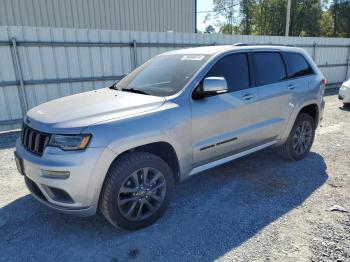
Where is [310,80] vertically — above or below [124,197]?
above

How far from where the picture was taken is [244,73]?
3.92 meters

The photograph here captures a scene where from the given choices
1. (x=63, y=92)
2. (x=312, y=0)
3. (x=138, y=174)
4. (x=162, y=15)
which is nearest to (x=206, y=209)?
(x=138, y=174)

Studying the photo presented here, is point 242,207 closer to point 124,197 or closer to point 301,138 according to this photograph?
point 124,197

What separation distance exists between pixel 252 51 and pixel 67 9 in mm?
9579

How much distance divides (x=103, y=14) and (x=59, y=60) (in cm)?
576

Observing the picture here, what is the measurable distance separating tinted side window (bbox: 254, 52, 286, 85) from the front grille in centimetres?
271

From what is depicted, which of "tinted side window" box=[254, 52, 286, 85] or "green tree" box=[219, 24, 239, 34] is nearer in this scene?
"tinted side window" box=[254, 52, 286, 85]

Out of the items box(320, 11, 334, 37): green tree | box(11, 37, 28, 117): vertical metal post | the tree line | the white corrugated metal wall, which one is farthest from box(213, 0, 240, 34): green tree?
box(11, 37, 28, 117): vertical metal post

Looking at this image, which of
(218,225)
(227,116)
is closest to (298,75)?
(227,116)

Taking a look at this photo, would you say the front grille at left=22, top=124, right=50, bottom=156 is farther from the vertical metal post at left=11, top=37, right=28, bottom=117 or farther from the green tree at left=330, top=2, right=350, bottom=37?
the green tree at left=330, top=2, right=350, bottom=37

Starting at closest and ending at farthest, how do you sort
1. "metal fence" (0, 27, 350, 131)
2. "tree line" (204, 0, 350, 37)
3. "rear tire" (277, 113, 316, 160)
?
"rear tire" (277, 113, 316, 160), "metal fence" (0, 27, 350, 131), "tree line" (204, 0, 350, 37)

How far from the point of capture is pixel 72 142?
8.64ft

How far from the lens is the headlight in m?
2.62

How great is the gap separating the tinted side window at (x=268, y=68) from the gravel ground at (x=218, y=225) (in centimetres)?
137
